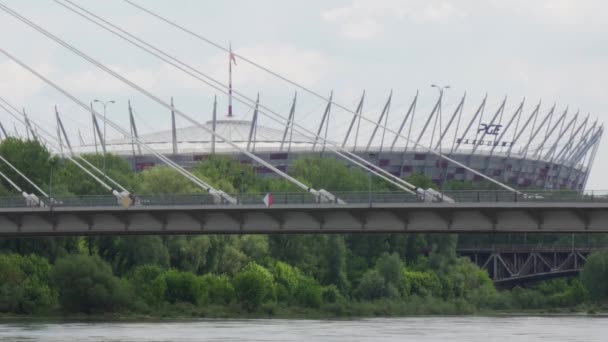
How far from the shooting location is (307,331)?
90500 mm

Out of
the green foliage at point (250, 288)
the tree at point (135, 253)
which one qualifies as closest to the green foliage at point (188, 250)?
the tree at point (135, 253)

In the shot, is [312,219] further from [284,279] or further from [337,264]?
[337,264]

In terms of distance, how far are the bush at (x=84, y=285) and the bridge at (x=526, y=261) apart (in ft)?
228

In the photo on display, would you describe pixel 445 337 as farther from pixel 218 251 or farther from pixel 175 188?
pixel 175 188

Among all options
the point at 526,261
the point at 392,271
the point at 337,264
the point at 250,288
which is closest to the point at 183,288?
the point at 250,288

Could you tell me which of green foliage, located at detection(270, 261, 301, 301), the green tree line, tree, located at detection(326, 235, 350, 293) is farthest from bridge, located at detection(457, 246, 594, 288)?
green foliage, located at detection(270, 261, 301, 301)

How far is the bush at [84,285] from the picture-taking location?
345 ft

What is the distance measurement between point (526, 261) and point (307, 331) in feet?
287

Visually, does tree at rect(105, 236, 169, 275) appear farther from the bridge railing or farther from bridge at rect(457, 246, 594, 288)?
bridge at rect(457, 246, 594, 288)

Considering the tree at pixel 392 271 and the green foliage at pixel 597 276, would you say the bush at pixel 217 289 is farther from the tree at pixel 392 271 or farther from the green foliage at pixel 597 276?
the green foliage at pixel 597 276

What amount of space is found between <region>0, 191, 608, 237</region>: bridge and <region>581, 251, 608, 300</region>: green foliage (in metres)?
62.7

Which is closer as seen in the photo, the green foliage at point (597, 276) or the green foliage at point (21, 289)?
the green foliage at point (21, 289)

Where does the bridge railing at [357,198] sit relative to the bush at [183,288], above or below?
above

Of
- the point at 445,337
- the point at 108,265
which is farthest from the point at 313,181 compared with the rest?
the point at 445,337
